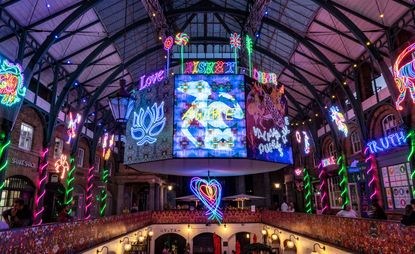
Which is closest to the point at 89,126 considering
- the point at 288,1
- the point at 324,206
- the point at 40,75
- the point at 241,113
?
the point at 40,75

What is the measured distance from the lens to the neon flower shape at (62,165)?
69.8ft

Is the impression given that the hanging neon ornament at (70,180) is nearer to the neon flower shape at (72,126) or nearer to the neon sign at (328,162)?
the neon flower shape at (72,126)

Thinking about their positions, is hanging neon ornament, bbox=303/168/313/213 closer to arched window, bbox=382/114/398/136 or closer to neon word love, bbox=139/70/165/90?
arched window, bbox=382/114/398/136

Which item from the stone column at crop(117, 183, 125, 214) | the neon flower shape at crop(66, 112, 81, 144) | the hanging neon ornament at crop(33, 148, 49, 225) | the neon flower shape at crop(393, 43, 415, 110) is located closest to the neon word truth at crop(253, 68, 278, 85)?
the neon flower shape at crop(393, 43, 415, 110)

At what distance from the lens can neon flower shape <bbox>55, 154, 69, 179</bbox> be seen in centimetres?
2128

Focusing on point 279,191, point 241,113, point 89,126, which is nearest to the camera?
point 241,113

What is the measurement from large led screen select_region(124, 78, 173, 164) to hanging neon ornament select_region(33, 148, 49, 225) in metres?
5.62

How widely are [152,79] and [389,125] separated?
14685 mm

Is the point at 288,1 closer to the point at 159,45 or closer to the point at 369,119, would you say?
the point at 369,119

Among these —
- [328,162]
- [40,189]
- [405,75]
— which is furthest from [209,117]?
[328,162]

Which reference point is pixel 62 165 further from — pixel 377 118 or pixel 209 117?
pixel 377 118

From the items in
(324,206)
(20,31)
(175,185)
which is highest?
(20,31)

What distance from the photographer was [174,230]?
2559cm

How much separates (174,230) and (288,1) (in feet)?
66.9
